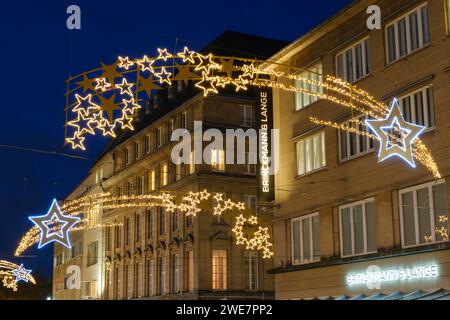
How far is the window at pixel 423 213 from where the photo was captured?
75.8 feet

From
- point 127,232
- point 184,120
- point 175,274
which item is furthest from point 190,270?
point 127,232

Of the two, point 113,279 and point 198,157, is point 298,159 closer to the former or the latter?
point 198,157

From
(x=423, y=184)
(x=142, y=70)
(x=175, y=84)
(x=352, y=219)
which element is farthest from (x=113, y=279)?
(x=142, y=70)

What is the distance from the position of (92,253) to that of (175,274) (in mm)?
21504

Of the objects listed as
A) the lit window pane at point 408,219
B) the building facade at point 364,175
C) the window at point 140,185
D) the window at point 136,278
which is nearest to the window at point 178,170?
the window at point 140,185

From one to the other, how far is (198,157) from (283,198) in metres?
19.2

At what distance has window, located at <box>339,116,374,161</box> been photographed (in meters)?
26.8

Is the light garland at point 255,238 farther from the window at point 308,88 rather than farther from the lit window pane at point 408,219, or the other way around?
the lit window pane at point 408,219

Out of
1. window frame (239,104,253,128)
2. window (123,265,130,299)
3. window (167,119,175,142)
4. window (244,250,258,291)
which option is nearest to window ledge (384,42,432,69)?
window frame (239,104,253,128)

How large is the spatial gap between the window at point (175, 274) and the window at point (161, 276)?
4.80 feet

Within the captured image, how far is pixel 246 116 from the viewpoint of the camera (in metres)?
52.5

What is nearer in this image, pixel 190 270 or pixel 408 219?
pixel 408 219

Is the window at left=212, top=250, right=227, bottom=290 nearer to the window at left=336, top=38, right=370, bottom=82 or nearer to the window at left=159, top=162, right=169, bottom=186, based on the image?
the window at left=159, top=162, right=169, bottom=186

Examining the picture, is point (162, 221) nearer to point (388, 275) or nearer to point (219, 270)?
point (219, 270)
